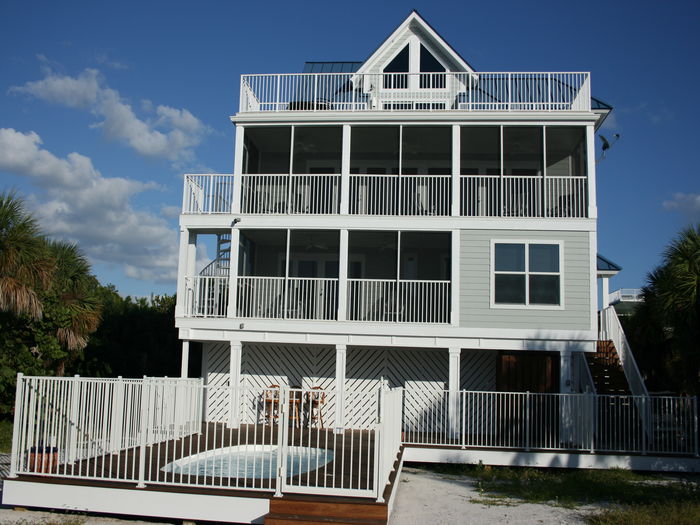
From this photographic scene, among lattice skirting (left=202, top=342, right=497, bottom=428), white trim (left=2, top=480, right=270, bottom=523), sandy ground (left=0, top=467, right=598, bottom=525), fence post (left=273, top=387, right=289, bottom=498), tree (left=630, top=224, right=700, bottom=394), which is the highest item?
tree (left=630, top=224, right=700, bottom=394)

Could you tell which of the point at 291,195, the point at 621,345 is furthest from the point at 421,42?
the point at 621,345

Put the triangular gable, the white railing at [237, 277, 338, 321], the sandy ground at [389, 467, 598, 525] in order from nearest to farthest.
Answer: the sandy ground at [389, 467, 598, 525]
the white railing at [237, 277, 338, 321]
the triangular gable

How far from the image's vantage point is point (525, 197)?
18.8 meters

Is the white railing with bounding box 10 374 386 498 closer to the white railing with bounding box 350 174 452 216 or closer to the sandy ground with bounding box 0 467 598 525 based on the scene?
the sandy ground with bounding box 0 467 598 525

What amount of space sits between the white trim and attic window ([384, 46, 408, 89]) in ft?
50.2

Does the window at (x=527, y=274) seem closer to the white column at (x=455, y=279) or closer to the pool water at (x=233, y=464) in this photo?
the white column at (x=455, y=279)

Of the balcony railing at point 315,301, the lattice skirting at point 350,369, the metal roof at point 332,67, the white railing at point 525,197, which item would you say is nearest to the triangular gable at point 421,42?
the metal roof at point 332,67

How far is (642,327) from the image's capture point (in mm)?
18438

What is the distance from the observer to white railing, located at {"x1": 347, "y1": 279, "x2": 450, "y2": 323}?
1839cm

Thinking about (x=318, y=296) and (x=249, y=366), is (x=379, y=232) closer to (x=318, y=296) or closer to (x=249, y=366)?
(x=318, y=296)

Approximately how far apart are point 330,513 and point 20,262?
10.1m

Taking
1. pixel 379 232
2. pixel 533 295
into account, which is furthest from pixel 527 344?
pixel 379 232

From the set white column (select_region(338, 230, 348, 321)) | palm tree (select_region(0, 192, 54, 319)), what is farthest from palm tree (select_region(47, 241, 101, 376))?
white column (select_region(338, 230, 348, 321))

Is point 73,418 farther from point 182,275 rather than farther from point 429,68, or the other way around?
point 429,68
